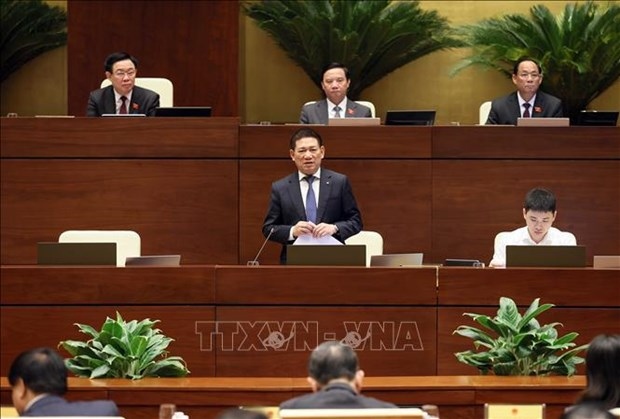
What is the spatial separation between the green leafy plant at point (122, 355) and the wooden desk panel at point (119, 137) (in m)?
3.28

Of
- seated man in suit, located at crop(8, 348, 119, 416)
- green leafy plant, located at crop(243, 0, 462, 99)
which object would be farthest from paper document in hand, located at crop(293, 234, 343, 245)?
green leafy plant, located at crop(243, 0, 462, 99)

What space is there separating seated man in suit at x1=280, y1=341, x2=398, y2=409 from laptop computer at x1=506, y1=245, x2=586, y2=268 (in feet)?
10.8

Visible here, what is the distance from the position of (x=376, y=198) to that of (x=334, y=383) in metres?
5.35

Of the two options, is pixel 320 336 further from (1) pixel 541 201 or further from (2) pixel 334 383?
(2) pixel 334 383

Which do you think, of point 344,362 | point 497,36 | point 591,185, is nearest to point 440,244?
point 591,185

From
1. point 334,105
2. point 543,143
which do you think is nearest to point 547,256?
point 543,143

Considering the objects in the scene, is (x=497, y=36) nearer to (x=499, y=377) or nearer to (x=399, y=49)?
(x=399, y=49)

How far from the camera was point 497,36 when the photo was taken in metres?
13.2

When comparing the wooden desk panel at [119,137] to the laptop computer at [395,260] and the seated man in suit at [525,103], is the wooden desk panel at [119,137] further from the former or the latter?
the laptop computer at [395,260]

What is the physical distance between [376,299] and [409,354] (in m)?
0.38

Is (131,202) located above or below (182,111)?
below

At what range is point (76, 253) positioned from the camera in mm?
9070

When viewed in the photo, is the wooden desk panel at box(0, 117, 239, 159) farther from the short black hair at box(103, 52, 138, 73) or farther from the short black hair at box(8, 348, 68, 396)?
the short black hair at box(8, 348, 68, 396)

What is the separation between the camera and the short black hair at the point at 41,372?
5.59 meters
